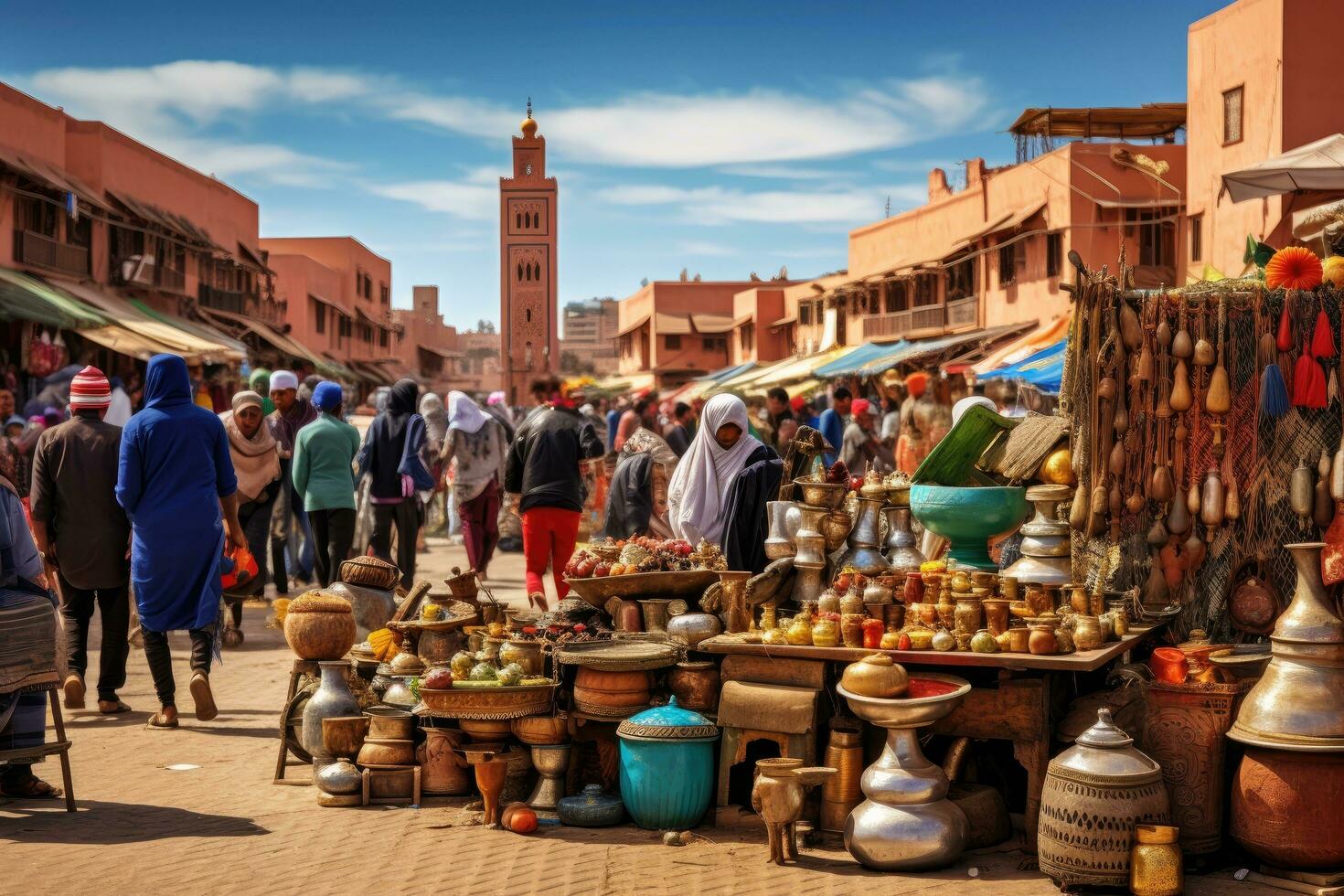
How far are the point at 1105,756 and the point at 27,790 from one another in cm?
418

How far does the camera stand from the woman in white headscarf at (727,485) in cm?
665

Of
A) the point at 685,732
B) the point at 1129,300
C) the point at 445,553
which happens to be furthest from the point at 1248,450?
the point at 445,553

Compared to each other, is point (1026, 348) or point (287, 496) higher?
point (1026, 348)

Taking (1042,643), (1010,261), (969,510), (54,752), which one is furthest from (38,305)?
(1010,261)

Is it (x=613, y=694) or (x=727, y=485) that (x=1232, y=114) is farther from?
(x=613, y=694)

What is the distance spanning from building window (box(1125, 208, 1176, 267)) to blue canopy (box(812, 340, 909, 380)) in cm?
552

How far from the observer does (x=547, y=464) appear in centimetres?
880

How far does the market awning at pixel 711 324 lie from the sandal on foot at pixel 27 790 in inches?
2055

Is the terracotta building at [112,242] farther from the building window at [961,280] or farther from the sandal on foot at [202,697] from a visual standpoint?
the building window at [961,280]

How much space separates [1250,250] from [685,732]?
457 cm

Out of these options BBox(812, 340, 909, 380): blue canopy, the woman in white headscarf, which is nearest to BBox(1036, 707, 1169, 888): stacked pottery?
the woman in white headscarf

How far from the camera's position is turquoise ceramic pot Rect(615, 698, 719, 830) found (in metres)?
5.15

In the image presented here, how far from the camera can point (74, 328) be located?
747 inches

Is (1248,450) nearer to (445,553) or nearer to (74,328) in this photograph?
(445,553)
